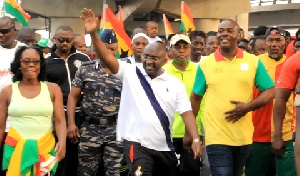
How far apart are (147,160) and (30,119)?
1382 millimetres

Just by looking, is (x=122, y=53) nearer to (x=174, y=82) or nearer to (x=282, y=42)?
(x=282, y=42)

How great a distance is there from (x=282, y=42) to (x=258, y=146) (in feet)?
4.71

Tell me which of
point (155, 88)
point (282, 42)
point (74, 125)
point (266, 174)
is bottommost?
point (266, 174)

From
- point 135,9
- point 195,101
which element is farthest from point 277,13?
point 195,101

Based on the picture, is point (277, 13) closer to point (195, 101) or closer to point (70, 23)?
point (70, 23)

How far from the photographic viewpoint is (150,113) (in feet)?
21.6

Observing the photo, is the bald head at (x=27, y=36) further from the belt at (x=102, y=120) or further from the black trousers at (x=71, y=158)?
the belt at (x=102, y=120)

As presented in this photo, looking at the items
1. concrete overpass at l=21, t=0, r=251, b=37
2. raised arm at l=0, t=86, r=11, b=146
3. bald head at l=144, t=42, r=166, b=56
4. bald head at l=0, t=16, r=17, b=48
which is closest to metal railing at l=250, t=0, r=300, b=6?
concrete overpass at l=21, t=0, r=251, b=37

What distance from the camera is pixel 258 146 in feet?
26.2

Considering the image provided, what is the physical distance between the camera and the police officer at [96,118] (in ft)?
25.6

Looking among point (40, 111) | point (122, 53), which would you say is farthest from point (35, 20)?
point (40, 111)

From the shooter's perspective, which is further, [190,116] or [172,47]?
[172,47]

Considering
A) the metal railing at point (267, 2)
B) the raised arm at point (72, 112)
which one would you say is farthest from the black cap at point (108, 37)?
the metal railing at point (267, 2)

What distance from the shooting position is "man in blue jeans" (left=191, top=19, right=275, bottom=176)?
692 cm
